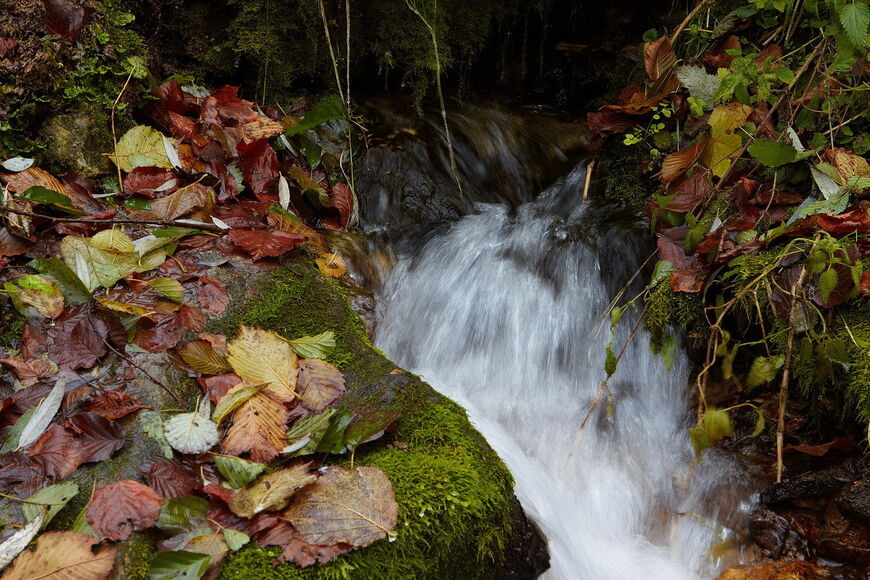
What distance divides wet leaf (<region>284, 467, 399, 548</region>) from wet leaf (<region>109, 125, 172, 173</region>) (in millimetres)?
1870

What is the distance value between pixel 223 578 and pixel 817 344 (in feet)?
7.53

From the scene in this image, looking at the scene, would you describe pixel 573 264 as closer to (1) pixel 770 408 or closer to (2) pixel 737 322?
(2) pixel 737 322

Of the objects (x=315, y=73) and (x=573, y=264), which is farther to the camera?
(x=315, y=73)

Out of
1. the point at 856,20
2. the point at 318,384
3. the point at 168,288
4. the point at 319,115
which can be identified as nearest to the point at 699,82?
the point at 856,20

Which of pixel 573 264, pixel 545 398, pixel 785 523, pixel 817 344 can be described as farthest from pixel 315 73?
pixel 785 523

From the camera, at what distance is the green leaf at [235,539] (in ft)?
4.84

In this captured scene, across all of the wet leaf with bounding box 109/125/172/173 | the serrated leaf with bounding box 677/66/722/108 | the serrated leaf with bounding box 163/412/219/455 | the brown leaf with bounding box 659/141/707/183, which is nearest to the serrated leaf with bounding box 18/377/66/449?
the serrated leaf with bounding box 163/412/219/455

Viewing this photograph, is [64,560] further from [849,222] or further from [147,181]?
[849,222]

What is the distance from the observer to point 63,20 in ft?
9.04

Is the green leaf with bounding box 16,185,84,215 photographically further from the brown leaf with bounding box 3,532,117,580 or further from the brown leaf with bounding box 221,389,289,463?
the brown leaf with bounding box 3,532,117,580

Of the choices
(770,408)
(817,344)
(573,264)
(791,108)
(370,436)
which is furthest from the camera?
(573,264)

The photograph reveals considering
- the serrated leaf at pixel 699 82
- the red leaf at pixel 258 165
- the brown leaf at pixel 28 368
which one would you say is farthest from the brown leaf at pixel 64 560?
the serrated leaf at pixel 699 82

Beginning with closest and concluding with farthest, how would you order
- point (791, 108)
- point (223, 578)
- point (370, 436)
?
point (223, 578)
point (370, 436)
point (791, 108)

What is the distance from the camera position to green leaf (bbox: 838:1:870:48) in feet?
7.48
